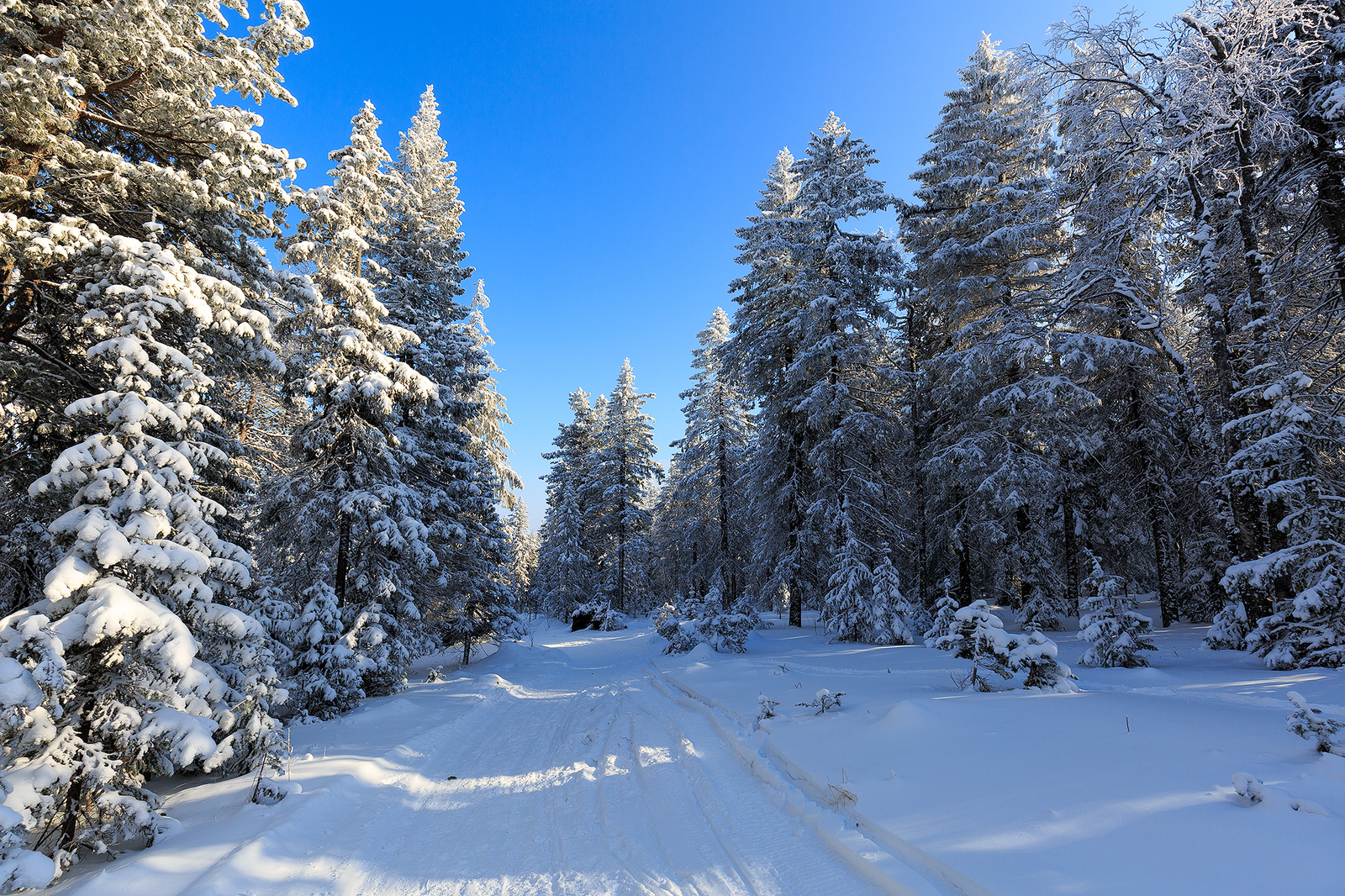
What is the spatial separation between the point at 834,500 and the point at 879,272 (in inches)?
298

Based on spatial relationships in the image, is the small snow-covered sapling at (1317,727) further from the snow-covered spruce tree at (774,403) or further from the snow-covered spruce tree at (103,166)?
the snow-covered spruce tree at (774,403)

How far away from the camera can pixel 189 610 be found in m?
5.43

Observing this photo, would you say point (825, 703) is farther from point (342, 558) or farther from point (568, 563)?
point (568, 563)

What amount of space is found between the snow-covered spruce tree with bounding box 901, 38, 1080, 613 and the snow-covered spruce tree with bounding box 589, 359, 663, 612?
61.9 ft

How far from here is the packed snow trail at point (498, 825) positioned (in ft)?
12.8

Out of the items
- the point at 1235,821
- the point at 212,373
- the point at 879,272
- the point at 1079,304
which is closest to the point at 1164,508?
the point at 1079,304

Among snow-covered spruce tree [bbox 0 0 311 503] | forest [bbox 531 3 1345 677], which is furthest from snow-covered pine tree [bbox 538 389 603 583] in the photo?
snow-covered spruce tree [bbox 0 0 311 503]

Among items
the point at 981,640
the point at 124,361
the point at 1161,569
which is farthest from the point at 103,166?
the point at 1161,569

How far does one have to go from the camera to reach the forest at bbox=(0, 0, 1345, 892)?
5.16 m

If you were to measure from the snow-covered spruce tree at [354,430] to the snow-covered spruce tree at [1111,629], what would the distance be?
12427mm

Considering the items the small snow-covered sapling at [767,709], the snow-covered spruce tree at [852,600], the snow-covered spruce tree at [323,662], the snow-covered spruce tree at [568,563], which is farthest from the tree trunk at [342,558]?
the snow-covered spruce tree at [568,563]

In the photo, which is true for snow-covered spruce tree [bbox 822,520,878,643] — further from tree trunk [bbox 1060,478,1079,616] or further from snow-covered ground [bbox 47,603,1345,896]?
snow-covered ground [bbox 47,603,1345,896]

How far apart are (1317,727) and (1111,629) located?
5.41 meters

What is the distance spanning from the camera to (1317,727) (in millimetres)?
3654
